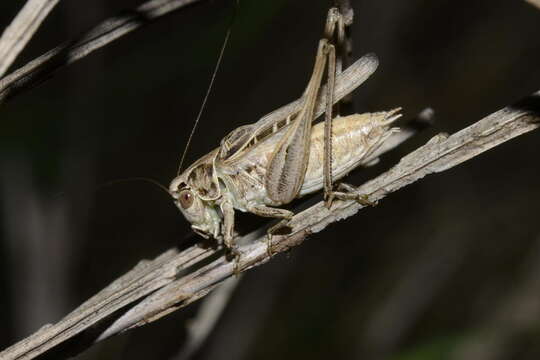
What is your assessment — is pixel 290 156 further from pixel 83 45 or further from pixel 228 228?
pixel 83 45

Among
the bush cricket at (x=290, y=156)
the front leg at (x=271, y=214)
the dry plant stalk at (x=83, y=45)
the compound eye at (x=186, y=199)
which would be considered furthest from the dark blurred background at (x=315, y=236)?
the dry plant stalk at (x=83, y=45)

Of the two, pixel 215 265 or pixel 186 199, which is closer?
pixel 215 265

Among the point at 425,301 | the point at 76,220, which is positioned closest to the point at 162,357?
the point at 76,220

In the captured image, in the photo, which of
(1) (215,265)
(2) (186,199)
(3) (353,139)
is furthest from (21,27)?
(3) (353,139)

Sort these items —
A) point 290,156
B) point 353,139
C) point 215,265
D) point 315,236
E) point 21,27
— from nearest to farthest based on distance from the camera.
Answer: point 21,27
point 215,265
point 353,139
point 290,156
point 315,236

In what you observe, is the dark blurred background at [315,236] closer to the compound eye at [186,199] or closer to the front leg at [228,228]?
the compound eye at [186,199]

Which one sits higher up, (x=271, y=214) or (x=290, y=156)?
(x=290, y=156)
